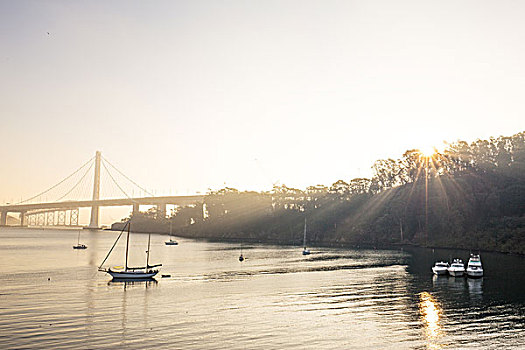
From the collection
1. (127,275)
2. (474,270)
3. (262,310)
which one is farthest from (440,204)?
(262,310)

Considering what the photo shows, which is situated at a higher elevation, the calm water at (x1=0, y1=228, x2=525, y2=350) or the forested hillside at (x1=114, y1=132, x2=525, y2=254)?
the forested hillside at (x1=114, y1=132, x2=525, y2=254)

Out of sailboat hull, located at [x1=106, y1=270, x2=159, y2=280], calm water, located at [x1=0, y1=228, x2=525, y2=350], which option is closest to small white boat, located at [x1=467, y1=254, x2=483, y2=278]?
calm water, located at [x1=0, y1=228, x2=525, y2=350]

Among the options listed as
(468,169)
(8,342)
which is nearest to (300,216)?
(468,169)

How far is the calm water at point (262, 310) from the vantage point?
30469 millimetres

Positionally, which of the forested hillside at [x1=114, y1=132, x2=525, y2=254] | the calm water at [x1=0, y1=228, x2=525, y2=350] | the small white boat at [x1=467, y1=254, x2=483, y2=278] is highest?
the forested hillside at [x1=114, y1=132, x2=525, y2=254]

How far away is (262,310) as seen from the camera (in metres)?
40.5

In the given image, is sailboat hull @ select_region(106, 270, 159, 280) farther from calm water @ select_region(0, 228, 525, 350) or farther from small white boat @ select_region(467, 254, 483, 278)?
small white boat @ select_region(467, 254, 483, 278)

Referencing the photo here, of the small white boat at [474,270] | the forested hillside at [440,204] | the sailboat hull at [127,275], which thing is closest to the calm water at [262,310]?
the sailboat hull at [127,275]

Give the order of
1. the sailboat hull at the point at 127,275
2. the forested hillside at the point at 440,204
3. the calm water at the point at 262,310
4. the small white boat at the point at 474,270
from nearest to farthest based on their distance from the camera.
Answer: the calm water at the point at 262,310, the sailboat hull at the point at 127,275, the small white boat at the point at 474,270, the forested hillside at the point at 440,204

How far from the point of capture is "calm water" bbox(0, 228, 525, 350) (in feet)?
100.0

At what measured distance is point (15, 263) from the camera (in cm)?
7900

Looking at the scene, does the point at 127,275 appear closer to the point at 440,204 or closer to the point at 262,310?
the point at 262,310

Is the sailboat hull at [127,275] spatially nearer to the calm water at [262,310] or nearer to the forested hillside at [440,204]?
the calm water at [262,310]

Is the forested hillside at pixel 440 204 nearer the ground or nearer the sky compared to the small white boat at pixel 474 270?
nearer the sky
